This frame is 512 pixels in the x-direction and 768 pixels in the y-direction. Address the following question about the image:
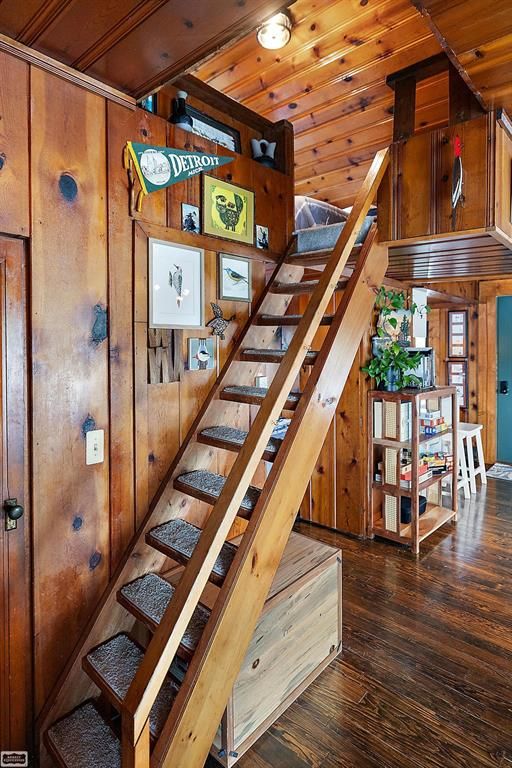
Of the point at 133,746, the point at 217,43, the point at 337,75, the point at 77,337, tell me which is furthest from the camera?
the point at 337,75

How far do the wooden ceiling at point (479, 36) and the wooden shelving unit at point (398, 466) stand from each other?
208cm

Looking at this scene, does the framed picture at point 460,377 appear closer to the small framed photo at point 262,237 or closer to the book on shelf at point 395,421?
the book on shelf at point 395,421

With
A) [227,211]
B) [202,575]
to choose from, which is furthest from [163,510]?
[227,211]

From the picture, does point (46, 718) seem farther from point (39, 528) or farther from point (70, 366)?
point (70, 366)

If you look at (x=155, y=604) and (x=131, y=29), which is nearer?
(x=131, y=29)

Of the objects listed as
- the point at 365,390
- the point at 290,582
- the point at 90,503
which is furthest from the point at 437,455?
the point at 90,503

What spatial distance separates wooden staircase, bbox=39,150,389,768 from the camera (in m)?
1.41

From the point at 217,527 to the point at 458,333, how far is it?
17.8 ft

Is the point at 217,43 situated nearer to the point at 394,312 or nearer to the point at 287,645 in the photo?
the point at 287,645

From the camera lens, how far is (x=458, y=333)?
5953 mm

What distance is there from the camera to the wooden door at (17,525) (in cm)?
165

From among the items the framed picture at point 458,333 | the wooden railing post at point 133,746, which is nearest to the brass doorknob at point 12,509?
the wooden railing post at point 133,746

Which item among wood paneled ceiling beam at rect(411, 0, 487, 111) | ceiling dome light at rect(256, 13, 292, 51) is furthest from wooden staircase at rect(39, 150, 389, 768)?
ceiling dome light at rect(256, 13, 292, 51)

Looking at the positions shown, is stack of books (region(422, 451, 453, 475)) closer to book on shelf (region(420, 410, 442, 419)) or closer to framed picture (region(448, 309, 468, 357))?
book on shelf (region(420, 410, 442, 419))
